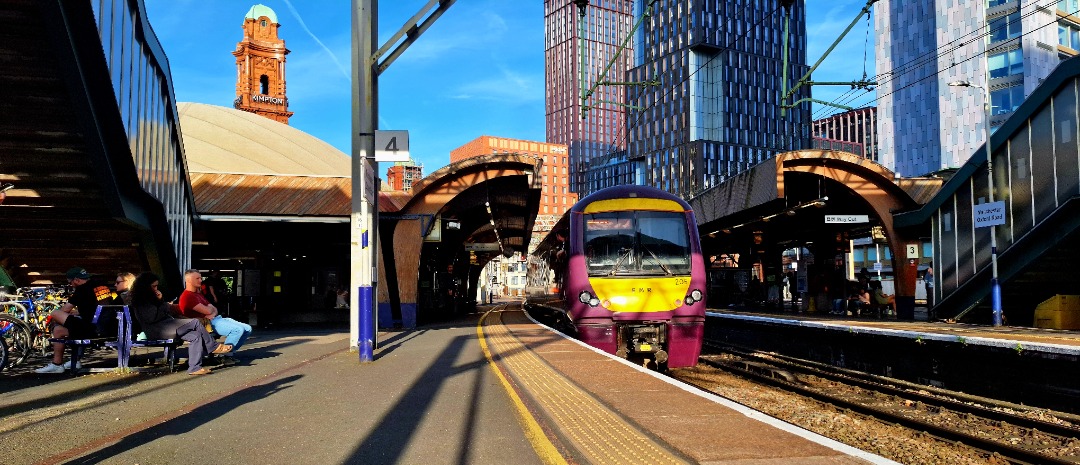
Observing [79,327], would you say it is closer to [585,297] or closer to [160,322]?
[160,322]

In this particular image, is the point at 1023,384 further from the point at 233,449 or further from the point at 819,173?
the point at 819,173

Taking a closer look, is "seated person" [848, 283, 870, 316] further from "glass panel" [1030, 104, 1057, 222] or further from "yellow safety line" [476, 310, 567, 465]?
"yellow safety line" [476, 310, 567, 465]

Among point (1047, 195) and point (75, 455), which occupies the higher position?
point (1047, 195)

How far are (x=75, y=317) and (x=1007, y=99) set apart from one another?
76918mm

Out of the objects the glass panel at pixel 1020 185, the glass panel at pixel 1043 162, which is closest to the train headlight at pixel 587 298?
the glass panel at pixel 1043 162

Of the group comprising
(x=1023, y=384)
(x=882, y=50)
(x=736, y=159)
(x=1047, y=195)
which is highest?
(x=882, y=50)

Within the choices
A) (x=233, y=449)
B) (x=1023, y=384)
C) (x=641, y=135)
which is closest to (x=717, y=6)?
(x=641, y=135)

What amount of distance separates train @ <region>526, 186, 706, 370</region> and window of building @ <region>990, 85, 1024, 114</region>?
66198 millimetres

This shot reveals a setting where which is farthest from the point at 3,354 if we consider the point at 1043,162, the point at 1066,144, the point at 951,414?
the point at 1043,162

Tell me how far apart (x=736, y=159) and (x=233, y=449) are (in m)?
113

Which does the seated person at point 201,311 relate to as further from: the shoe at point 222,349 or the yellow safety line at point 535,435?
the yellow safety line at point 535,435

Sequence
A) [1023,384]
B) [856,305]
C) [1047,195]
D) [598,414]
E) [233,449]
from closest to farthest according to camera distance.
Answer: [233,449] < [598,414] < [1023,384] < [1047,195] < [856,305]

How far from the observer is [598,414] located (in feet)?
21.4

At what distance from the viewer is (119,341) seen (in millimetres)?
9930
